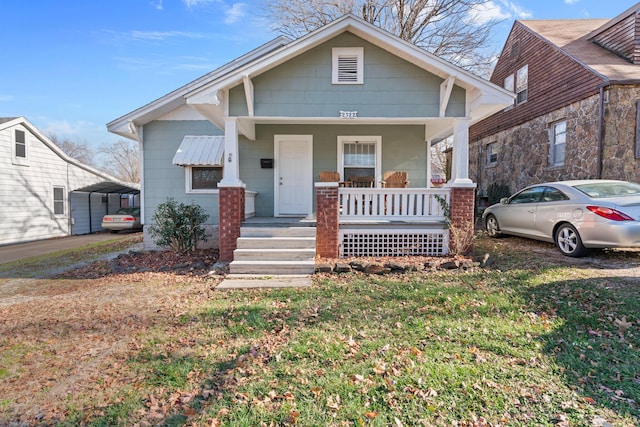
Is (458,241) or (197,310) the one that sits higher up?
(458,241)

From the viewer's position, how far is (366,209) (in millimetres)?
7152

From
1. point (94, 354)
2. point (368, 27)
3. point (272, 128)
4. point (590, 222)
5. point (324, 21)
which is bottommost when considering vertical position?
point (94, 354)

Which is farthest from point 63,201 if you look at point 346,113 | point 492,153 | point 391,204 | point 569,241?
point 492,153

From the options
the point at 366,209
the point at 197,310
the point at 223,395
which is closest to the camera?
the point at 223,395

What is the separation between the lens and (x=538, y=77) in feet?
40.7

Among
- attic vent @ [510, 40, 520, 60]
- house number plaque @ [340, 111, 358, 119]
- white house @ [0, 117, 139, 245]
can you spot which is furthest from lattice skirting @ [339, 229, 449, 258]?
white house @ [0, 117, 139, 245]

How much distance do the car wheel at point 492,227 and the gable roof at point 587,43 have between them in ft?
17.0

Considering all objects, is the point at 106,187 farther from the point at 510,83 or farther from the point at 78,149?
the point at 78,149

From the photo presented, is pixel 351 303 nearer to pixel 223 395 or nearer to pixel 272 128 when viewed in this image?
pixel 223 395

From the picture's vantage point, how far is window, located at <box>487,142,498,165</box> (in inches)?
602

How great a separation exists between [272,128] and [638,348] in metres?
7.91

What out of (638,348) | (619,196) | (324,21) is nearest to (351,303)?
(638,348)

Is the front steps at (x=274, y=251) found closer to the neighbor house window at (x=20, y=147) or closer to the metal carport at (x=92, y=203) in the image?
the neighbor house window at (x=20, y=147)

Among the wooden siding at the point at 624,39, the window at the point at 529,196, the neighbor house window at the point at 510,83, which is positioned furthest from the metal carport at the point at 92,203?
the wooden siding at the point at 624,39
